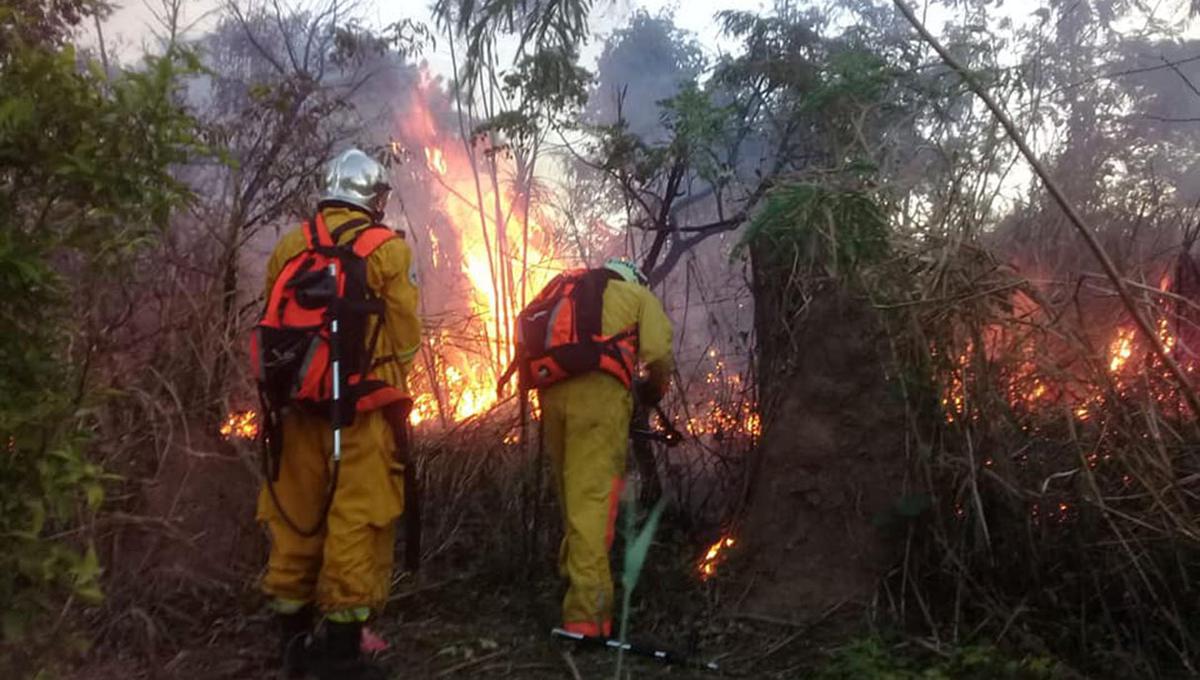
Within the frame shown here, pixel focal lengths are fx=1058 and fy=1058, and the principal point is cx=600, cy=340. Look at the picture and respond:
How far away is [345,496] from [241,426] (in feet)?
5.01

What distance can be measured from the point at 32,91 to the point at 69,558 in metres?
1.02

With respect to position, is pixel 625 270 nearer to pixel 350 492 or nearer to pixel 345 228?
pixel 345 228

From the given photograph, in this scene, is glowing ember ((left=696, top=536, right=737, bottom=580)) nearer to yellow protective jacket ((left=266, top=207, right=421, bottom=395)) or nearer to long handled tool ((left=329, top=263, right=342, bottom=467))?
yellow protective jacket ((left=266, top=207, right=421, bottom=395))

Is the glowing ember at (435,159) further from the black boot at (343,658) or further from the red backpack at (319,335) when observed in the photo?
the black boot at (343,658)

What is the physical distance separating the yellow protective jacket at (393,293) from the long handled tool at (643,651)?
1.21m

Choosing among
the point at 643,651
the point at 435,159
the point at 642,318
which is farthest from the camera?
the point at 435,159

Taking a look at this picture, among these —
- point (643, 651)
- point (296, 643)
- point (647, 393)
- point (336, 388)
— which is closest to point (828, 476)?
point (647, 393)

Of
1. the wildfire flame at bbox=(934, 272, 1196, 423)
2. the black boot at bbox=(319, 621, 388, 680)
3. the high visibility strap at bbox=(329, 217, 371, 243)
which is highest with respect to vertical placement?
the high visibility strap at bbox=(329, 217, 371, 243)

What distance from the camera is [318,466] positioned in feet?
12.6

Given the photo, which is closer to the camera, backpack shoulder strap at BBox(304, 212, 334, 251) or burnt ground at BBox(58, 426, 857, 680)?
backpack shoulder strap at BBox(304, 212, 334, 251)

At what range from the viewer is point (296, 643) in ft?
12.7

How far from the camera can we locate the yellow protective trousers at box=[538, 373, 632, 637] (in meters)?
4.29

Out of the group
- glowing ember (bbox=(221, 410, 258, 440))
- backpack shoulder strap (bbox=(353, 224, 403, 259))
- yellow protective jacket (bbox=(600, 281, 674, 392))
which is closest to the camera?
backpack shoulder strap (bbox=(353, 224, 403, 259))

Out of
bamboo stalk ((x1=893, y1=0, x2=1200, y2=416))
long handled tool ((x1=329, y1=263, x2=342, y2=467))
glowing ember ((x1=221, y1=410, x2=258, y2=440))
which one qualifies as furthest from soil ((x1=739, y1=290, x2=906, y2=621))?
glowing ember ((x1=221, y1=410, x2=258, y2=440))
